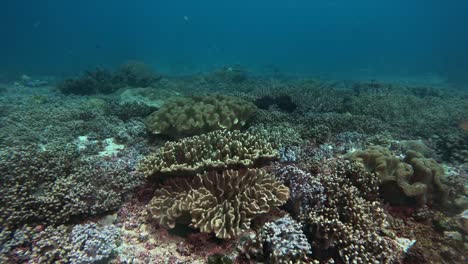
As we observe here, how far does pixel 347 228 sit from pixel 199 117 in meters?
5.81

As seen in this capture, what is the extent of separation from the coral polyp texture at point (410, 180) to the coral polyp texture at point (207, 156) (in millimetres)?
2449

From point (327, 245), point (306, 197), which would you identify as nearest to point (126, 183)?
point (306, 197)

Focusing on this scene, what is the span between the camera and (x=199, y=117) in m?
8.83

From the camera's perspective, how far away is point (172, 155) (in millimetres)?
6156

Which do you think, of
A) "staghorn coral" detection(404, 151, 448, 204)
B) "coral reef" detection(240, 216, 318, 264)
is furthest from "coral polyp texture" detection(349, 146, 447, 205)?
"coral reef" detection(240, 216, 318, 264)

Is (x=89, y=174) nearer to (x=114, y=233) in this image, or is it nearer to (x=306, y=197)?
(x=114, y=233)

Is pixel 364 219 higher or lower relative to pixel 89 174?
lower

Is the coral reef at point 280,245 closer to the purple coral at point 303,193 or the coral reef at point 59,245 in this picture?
the purple coral at point 303,193

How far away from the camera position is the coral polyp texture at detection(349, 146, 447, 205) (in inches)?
219

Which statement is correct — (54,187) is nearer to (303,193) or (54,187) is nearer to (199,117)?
(199,117)

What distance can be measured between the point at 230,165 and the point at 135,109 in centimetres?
836

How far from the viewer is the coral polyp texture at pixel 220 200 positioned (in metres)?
4.65

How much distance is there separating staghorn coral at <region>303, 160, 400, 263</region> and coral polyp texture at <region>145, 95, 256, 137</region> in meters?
4.47

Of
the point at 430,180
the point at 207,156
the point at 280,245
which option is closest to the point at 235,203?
the point at 280,245
